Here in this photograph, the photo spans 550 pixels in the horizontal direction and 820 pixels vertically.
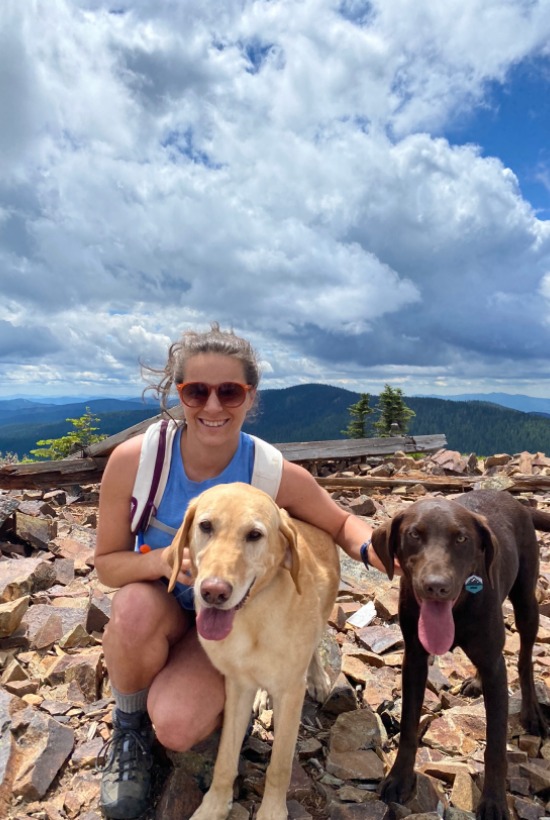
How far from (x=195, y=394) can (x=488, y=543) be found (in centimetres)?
217

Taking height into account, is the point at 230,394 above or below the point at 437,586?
above

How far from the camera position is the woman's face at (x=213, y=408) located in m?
3.80

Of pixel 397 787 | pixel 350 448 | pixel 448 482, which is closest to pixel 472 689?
pixel 397 787

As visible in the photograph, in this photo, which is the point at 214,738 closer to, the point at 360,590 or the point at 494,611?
the point at 494,611

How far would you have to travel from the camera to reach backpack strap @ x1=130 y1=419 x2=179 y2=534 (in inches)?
147

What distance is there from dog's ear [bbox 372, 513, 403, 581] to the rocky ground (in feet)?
2.37

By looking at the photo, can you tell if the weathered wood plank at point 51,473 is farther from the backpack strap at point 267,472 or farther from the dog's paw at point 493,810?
the dog's paw at point 493,810

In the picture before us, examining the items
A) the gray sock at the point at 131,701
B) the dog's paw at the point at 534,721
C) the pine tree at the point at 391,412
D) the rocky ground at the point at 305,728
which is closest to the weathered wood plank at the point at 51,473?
the rocky ground at the point at 305,728

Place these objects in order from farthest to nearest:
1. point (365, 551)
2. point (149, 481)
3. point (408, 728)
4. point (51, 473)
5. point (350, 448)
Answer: point (350, 448) → point (51, 473) → point (365, 551) → point (149, 481) → point (408, 728)

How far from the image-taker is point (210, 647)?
3217 millimetres

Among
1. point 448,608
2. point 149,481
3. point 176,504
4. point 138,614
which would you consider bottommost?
point 138,614

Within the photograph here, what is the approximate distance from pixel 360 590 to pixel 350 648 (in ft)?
4.42

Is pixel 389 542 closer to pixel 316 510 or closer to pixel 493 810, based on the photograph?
pixel 316 510

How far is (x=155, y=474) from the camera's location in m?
3.76
